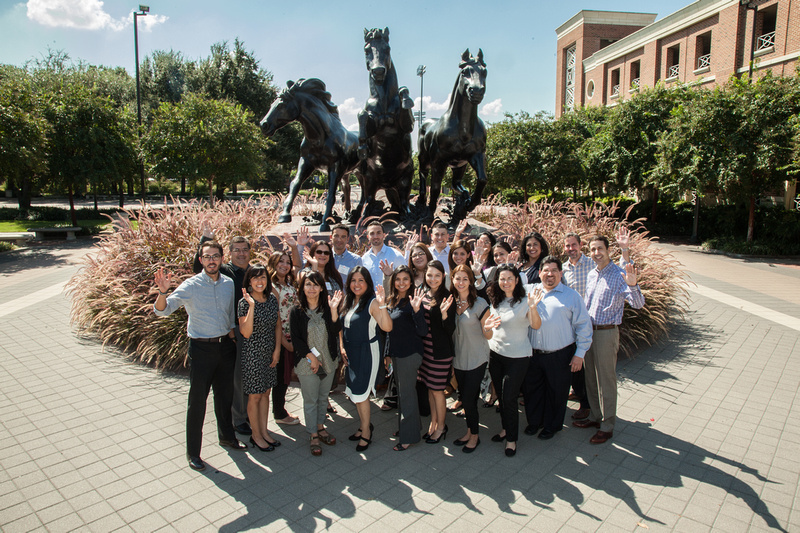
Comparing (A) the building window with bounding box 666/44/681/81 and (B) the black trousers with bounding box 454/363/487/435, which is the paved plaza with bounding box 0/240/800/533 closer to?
(B) the black trousers with bounding box 454/363/487/435

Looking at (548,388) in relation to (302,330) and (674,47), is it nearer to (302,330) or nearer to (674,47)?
(302,330)

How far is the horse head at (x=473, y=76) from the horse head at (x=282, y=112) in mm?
3143

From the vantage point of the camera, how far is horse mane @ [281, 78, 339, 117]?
901 centimetres

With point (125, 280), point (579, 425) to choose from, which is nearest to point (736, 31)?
point (579, 425)

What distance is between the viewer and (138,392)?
17.6 ft

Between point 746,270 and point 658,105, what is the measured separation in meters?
10.5

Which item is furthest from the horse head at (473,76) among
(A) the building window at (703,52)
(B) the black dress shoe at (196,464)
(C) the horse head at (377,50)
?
(A) the building window at (703,52)

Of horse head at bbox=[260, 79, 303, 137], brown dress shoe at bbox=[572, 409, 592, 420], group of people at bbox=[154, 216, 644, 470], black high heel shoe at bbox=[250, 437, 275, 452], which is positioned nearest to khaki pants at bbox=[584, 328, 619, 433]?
group of people at bbox=[154, 216, 644, 470]

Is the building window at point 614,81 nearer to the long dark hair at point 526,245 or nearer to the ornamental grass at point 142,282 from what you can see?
the ornamental grass at point 142,282

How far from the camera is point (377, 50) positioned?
26.6 ft

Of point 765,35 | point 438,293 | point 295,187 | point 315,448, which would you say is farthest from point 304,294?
point 765,35

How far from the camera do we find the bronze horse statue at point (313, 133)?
883cm

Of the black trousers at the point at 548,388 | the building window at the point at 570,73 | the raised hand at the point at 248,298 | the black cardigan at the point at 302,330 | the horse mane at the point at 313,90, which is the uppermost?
the building window at the point at 570,73

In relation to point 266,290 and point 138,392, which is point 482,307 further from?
point 138,392
